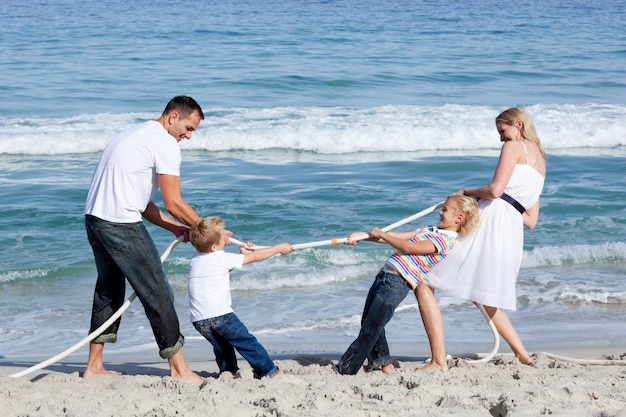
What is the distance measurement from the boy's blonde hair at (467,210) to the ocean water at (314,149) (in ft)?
4.32

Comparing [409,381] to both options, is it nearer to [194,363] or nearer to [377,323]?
[377,323]

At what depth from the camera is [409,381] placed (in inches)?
200

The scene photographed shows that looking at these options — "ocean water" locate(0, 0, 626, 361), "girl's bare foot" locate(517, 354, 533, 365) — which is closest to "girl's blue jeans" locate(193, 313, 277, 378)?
"ocean water" locate(0, 0, 626, 361)

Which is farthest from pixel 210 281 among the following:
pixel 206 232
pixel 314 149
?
pixel 314 149

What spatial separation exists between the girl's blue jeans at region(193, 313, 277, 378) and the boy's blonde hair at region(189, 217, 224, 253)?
18.4 inches

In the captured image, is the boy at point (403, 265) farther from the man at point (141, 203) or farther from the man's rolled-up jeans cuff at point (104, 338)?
the man's rolled-up jeans cuff at point (104, 338)

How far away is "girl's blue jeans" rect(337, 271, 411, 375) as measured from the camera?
5309 millimetres

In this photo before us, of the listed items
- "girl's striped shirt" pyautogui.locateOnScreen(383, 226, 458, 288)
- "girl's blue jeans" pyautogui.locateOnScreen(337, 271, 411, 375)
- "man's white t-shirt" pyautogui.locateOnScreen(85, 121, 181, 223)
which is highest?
"man's white t-shirt" pyautogui.locateOnScreen(85, 121, 181, 223)

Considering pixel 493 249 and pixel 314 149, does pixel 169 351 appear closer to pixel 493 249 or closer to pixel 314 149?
pixel 493 249

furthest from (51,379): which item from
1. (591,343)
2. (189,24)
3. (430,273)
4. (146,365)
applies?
(189,24)

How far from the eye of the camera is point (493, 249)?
5465mm

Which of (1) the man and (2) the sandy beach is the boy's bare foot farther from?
(1) the man

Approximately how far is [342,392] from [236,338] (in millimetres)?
836

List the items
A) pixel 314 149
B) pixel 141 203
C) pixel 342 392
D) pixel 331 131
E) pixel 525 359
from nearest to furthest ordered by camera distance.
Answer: pixel 342 392, pixel 141 203, pixel 525 359, pixel 314 149, pixel 331 131
